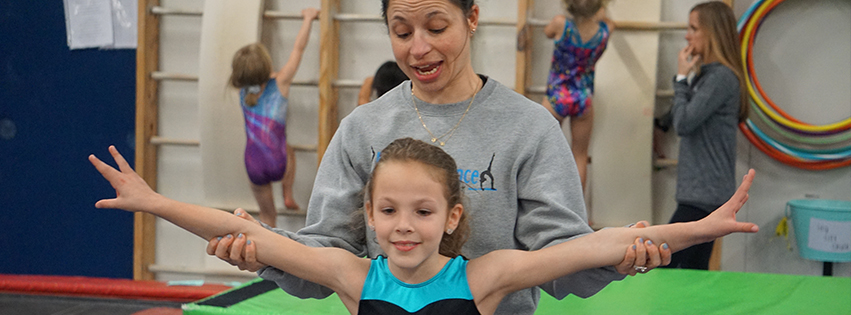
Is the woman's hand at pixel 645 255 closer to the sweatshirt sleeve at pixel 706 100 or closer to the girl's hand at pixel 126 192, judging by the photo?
the girl's hand at pixel 126 192

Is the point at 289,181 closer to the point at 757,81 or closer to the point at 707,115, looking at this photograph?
the point at 707,115

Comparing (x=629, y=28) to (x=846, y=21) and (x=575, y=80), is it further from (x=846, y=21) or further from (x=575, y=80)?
(x=846, y=21)

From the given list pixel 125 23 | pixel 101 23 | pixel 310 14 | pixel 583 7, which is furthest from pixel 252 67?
pixel 583 7

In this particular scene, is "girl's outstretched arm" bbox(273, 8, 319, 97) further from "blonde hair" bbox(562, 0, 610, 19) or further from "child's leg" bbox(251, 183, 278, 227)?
"blonde hair" bbox(562, 0, 610, 19)

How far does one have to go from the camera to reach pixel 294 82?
3.78 meters

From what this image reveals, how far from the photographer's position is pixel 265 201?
375 centimetres

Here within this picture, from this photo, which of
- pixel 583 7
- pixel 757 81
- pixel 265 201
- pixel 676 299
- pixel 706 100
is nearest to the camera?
pixel 676 299

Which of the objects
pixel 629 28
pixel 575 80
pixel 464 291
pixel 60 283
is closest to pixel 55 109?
pixel 60 283

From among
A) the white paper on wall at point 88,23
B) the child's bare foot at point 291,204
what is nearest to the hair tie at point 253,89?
the child's bare foot at point 291,204

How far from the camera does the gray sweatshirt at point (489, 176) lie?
134 cm

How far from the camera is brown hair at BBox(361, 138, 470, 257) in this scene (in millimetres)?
1288

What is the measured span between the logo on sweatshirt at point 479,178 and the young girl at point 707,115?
1886 mm

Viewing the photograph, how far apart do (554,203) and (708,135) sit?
6.39 feet

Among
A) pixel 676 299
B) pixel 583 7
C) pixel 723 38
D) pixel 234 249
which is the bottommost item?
pixel 676 299
